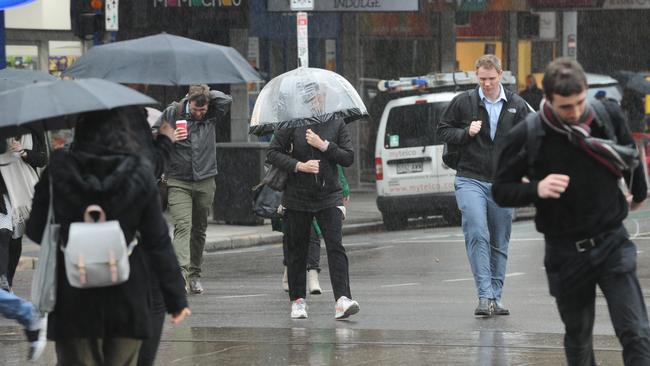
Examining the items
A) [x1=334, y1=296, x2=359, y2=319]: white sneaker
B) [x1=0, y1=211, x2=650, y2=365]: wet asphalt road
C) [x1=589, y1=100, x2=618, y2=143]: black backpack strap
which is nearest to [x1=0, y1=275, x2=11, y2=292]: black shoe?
[x1=0, y1=211, x2=650, y2=365]: wet asphalt road

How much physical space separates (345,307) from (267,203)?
2910mm

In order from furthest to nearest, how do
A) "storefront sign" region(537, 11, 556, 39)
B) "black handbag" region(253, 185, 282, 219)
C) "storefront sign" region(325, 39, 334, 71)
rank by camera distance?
"storefront sign" region(537, 11, 556, 39)
"storefront sign" region(325, 39, 334, 71)
"black handbag" region(253, 185, 282, 219)

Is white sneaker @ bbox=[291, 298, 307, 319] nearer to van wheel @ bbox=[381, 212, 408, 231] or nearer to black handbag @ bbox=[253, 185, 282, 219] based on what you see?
black handbag @ bbox=[253, 185, 282, 219]

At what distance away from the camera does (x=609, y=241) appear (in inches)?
246

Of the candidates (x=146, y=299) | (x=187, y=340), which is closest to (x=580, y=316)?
(x=146, y=299)

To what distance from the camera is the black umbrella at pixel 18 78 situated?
10250 millimetres

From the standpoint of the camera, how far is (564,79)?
608 centimetres

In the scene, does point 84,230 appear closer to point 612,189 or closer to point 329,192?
point 612,189

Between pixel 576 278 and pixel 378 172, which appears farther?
pixel 378 172

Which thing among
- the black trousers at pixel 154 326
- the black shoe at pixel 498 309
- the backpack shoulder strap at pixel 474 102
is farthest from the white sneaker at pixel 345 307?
the black trousers at pixel 154 326

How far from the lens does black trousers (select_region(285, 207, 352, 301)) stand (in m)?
10.3

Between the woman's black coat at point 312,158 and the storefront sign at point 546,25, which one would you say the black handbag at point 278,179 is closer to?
the woman's black coat at point 312,158

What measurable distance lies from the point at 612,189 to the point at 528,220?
14017mm

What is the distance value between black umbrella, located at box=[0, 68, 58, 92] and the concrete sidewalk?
4.64 m
